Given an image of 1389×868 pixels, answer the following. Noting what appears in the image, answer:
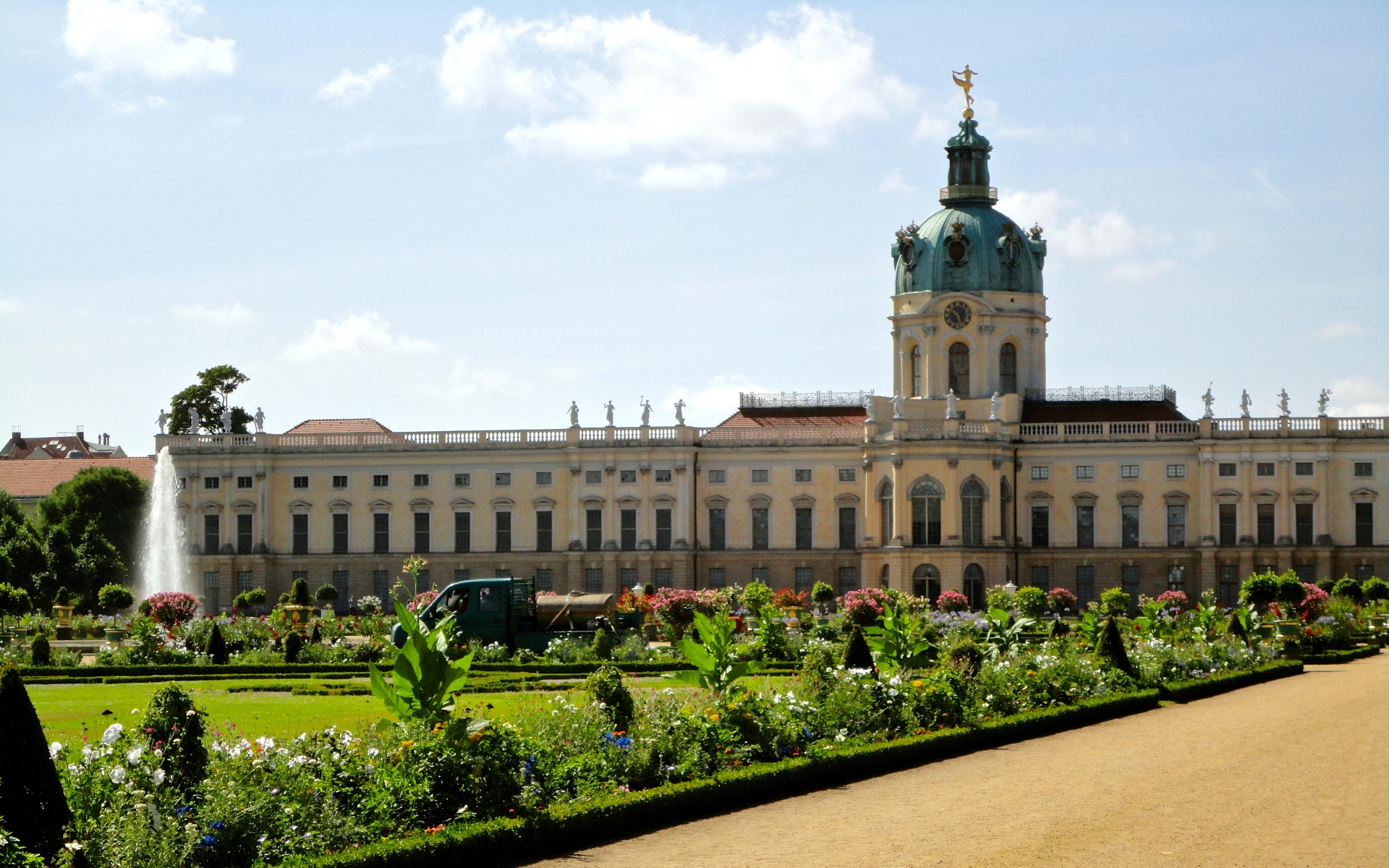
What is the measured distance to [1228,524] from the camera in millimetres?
70375

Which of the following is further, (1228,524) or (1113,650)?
(1228,524)

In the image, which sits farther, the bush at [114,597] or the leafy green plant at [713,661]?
the bush at [114,597]

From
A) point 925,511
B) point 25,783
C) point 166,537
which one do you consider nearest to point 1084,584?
point 925,511

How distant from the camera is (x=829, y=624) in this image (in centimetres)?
4700

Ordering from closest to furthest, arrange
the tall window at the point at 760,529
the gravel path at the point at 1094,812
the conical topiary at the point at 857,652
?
the gravel path at the point at 1094,812
the conical topiary at the point at 857,652
the tall window at the point at 760,529

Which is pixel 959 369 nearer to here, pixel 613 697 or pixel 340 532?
pixel 340 532

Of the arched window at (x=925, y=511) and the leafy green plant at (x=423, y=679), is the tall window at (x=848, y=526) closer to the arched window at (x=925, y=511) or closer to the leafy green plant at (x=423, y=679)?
the arched window at (x=925, y=511)

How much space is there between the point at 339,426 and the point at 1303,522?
43.4 metres

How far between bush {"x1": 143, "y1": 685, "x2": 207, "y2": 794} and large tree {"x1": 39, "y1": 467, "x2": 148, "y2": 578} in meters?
67.7

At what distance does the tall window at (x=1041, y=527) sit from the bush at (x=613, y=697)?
54185 mm

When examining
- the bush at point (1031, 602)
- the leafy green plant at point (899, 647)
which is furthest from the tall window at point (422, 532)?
the leafy green plant at point (899, 647)

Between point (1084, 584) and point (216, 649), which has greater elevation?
point (216, 649)

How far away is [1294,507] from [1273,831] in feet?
183

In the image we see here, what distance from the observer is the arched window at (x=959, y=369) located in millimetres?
75562
